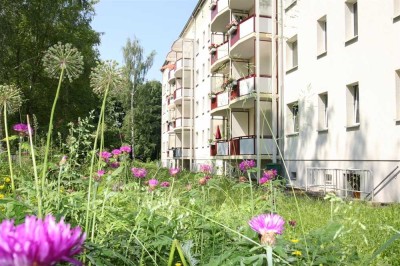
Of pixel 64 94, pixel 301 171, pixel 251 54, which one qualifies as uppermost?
pixel 251 54

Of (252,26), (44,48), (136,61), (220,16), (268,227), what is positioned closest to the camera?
(268,227)

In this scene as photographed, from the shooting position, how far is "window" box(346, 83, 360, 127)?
45.3 ft

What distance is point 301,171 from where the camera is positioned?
1694 centimetres

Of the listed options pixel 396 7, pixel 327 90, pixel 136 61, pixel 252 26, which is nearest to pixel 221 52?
pixel 252 26

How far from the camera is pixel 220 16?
89.2ft

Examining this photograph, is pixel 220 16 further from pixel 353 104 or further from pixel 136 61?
pixel 136 61

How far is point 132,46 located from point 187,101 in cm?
1275

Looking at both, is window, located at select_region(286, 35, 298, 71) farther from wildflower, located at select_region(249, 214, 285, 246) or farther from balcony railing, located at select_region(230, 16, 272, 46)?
wildflower, located at select_region(249, 214, 285, 246)

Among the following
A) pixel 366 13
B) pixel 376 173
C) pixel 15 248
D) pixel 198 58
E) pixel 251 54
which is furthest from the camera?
pixel 198 58

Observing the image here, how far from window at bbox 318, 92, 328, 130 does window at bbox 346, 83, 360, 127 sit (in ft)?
5.21

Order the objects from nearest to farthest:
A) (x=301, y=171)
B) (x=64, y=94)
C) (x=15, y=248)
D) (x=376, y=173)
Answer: (x=15, y=248) < (x=376, y=173) < (x=301, y=171) < (x=64, y=94)

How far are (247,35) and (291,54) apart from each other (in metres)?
3.05

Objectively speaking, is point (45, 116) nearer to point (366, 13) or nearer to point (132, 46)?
point (366, 13)

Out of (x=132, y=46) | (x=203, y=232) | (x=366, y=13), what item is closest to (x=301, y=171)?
(x=366, y=13)
